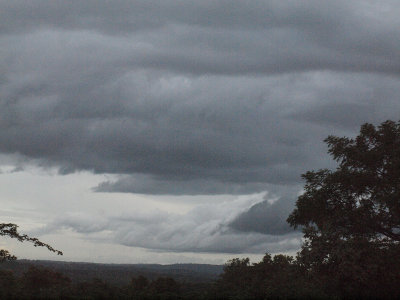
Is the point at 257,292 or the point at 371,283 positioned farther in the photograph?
the point at 371,283

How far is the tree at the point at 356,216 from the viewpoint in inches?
1216

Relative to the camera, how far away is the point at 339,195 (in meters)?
35.3

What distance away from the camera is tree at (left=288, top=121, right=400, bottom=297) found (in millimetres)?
30875

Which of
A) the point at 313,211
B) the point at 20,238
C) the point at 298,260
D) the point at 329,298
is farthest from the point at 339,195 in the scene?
the point at 20,238

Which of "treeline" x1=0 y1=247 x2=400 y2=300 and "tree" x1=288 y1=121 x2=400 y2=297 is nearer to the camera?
"treeline" x1=0 y1=247 x2=400 y2=300

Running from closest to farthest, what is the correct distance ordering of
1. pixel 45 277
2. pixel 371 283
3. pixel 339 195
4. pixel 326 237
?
pixel 371 283, pixel 326 237, pixel 339 195, pixel 45 277

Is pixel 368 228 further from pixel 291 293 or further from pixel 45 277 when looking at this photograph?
pixel 45 277

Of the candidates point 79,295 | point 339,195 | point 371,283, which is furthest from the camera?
point 339,195

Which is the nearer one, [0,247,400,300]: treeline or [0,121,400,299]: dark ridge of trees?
[0,247,400,300]: treeline

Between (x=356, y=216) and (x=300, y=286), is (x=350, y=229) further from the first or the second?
(x=300, y=286)

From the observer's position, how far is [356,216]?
33.8 m

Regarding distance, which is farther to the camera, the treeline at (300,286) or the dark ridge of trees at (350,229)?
the dark ridge of trees at (350,229)

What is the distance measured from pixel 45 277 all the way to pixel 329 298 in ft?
150

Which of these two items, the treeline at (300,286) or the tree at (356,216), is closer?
the treeline at (300,286)
